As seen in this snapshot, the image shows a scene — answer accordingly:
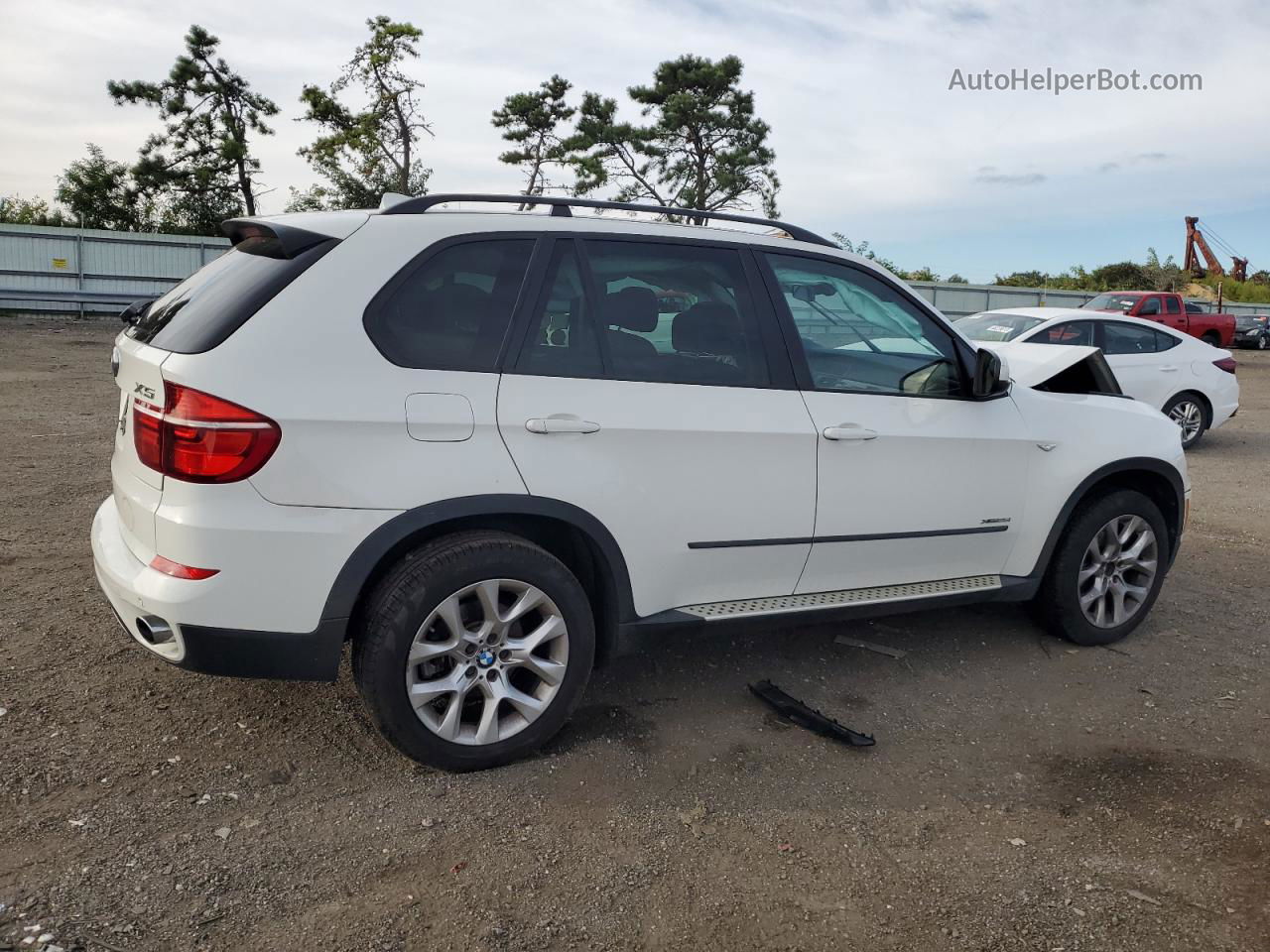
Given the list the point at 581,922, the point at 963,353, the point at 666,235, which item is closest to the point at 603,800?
the point at 581,922

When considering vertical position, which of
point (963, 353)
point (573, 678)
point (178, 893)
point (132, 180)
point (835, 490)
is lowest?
point (178, 893)

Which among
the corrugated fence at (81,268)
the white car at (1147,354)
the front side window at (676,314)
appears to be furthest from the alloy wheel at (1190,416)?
the corrugated fence at (81,268)

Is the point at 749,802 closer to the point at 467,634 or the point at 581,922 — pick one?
the point at 581,922

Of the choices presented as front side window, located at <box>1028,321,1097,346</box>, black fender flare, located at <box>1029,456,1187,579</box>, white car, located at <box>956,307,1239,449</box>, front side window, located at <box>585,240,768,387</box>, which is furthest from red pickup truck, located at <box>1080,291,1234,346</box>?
front side window, located at <box>585,240,768,387</box>

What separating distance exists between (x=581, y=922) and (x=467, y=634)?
97 cm

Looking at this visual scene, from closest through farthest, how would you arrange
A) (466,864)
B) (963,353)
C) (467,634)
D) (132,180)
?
(466,864)
(467,634)
(963,353)
(132,180)

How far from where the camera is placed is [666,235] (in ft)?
12.4

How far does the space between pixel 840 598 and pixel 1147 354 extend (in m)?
9.21

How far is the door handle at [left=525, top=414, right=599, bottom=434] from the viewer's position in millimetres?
3297

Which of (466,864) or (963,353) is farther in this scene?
(963,353)

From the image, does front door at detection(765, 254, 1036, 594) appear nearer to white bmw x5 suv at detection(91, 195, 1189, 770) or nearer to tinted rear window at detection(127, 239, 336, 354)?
white bmw x5 suv at detection(91, 195, 1189, 770)

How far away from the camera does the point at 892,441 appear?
13.0ft

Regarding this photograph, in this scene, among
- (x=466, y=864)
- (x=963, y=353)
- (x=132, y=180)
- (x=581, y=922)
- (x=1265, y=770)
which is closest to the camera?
→ (x=581, y=922)

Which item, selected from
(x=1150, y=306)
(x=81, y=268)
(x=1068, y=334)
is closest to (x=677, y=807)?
(x=1068, y=334)
